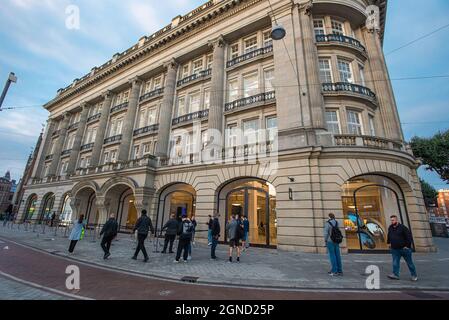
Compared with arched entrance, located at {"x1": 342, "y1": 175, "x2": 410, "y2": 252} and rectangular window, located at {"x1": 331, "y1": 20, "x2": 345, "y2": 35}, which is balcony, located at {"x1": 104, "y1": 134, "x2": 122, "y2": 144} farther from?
rectangular window, located at {"x1": 331, "y1": 20, "x2": 345, "y2": 35}

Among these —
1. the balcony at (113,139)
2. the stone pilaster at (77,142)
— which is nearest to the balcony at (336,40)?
the balcony at (113,139)

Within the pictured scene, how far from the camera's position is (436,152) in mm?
24812

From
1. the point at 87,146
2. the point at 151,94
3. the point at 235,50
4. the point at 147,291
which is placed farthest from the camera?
the point at 87,146

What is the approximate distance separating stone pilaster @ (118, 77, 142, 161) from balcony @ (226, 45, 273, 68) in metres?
11.7

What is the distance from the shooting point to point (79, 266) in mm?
8117

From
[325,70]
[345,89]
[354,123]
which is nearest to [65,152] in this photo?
[325,70]

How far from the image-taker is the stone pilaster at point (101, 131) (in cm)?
2503

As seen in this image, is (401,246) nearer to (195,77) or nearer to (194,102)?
(194,102)

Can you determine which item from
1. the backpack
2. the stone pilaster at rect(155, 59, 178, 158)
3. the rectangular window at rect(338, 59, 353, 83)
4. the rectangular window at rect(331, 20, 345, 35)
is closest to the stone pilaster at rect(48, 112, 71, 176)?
the stone pilaster at rect(155, 59, 178, 158)

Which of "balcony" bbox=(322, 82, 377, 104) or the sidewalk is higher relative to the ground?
"balcony" bbox=(322, 82, 377, 104)

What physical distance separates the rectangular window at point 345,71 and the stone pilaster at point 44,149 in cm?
4200

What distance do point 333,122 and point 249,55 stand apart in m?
8.85

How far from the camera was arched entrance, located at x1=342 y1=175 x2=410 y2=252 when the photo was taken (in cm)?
1259

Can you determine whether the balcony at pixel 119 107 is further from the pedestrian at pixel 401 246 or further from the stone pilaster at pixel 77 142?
the pedestrian at pixel 401 246
